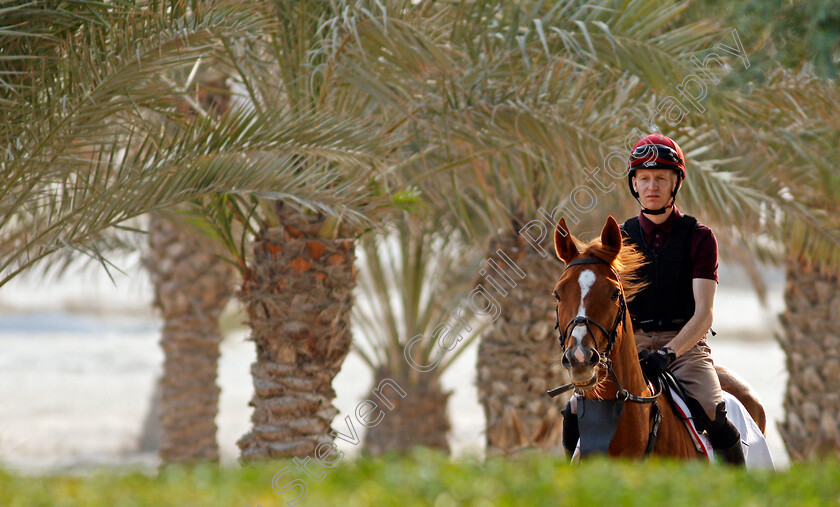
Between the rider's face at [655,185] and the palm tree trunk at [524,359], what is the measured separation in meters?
4.46

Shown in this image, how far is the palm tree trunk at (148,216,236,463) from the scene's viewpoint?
10.4 m

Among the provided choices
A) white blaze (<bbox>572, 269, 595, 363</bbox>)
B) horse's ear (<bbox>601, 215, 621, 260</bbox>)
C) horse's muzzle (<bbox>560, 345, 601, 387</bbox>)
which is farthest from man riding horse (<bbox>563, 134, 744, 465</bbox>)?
horse's muzzle (<bbox>560, 345, 601, 387</bbox>)

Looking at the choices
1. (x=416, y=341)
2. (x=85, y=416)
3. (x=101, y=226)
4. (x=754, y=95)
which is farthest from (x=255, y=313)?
(x=85, y=416)

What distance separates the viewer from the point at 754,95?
6.89 meters

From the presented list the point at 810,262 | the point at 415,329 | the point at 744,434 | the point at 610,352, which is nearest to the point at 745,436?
the point at 744,434

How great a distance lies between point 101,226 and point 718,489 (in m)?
4.22

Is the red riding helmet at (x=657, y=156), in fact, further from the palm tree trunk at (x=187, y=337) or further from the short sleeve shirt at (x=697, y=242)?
the palm tree trunk at (x=187, y=337)

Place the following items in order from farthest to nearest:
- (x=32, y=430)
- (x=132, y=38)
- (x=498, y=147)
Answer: (x=32, y=430), (x=498, y=147), (x=132, y=38)

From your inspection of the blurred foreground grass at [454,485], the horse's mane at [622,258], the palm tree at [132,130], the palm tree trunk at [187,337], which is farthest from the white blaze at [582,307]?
the palm tree trunk at [187,337]

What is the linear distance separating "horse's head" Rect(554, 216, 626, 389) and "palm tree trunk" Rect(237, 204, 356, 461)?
11.4 ft

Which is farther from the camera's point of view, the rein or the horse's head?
the rein

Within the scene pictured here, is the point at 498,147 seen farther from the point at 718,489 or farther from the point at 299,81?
the point at 718,489

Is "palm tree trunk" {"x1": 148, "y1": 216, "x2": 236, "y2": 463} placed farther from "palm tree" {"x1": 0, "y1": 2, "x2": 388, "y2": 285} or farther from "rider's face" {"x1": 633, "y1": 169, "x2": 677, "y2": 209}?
"rider's face" {"x1": 633, "y1": 169, "x2": 677, "y2": 209}

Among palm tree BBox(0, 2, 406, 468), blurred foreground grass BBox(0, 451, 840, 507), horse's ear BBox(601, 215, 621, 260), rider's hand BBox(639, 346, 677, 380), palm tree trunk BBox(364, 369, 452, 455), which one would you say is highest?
palm tree BBox(0, 2, 406, 468)
